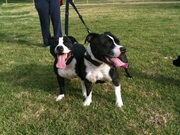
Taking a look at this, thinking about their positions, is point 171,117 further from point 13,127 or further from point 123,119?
point 13,127

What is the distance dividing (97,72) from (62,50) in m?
0.57

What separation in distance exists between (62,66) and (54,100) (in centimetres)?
65

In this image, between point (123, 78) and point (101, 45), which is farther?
point (123, 78)

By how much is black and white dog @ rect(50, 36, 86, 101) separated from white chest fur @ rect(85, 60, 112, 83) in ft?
1.11

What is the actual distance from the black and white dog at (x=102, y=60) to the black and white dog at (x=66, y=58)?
296mm

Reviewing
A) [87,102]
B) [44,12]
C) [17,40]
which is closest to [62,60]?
[87,102]

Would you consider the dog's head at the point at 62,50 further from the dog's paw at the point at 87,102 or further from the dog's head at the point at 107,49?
the dog's paw at the point at 87,102

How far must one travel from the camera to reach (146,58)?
6.42 metres

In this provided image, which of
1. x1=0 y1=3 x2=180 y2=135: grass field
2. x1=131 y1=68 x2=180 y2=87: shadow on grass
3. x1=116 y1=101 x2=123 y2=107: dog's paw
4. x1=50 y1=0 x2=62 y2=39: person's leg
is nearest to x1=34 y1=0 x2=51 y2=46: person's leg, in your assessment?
x1=50 y1=0 x2=62 y2=39: person's leg

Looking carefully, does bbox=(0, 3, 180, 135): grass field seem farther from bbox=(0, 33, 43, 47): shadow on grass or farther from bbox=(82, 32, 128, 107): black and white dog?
bbox=(0, 33, 43, 47): shadow on grass

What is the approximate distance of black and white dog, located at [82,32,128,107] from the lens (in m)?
3.54

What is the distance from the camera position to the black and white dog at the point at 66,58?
4.02m

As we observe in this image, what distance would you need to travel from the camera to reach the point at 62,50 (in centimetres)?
394

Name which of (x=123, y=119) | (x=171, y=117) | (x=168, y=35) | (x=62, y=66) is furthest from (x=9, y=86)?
(x=168, y=35)
